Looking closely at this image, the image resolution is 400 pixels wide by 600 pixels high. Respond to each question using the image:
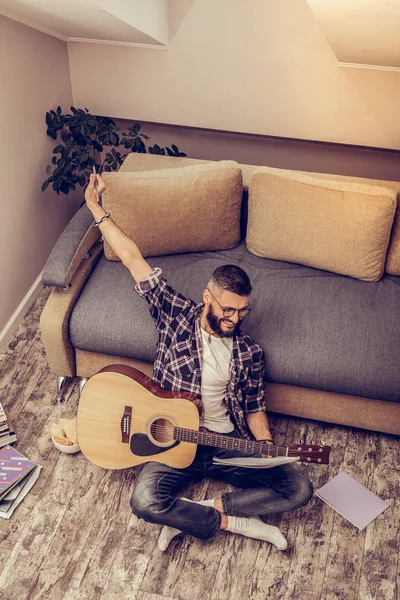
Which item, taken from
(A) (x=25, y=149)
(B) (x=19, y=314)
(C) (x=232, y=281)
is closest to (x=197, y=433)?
(C) (x=232, y=281)

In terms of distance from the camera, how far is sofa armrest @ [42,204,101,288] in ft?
8.72

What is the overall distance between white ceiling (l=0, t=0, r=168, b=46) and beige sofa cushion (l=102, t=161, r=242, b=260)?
630mm

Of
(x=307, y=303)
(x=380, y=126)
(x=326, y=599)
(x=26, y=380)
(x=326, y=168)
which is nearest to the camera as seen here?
(x=326, y=599)

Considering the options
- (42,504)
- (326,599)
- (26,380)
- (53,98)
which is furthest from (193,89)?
(326,599)

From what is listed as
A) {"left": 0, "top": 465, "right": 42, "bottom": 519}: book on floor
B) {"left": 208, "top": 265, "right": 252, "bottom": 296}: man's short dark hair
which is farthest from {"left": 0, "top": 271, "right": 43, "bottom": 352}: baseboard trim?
{"left": 208, "top": 265, "right": 252, "bottom": 296}: man's short dark hair

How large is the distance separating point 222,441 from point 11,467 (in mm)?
868

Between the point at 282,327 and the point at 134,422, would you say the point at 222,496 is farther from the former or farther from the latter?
the point at 282,327

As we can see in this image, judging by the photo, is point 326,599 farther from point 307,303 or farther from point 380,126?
point 380,126

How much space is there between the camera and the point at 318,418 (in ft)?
8.95

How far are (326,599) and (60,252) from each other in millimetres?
1668

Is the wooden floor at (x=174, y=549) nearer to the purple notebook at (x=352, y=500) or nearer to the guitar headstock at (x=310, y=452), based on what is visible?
the purple notebook at (x=352, y=500)

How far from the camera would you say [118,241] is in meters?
2.59

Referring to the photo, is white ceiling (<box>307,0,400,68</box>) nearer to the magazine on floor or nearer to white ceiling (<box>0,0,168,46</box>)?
white ceiling (<box>0,0,168,46</box>)

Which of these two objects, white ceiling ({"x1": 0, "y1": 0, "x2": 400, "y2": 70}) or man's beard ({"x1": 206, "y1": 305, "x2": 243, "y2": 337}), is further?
man's beard ({"x1": 206, "y1": 305, "x2": 243, "y2": 337})
